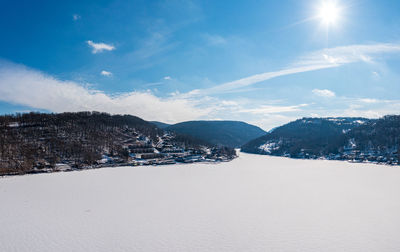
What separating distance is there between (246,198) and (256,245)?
1583 centimetres

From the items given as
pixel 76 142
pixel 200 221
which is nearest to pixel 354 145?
pixel 200 221

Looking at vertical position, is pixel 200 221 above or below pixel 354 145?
below

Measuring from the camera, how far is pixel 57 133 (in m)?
101

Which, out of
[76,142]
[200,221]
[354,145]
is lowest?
[200,221]

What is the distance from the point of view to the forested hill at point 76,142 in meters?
75.2

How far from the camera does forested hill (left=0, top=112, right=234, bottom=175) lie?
75.2m

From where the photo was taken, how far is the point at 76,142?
94.8 metres

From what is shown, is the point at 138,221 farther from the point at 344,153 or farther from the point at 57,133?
the point at 344,153

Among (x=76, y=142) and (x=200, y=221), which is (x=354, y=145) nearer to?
(x=200, y=221)

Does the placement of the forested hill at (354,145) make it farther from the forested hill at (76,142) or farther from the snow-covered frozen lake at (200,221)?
the snow-covered frozen lake at (200,221)

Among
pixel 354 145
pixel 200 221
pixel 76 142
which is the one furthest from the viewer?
pixel 354 145

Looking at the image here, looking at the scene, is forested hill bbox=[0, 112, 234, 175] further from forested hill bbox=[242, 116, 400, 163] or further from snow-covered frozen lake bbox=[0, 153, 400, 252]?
forested hill bbox=[242, 116, 400, 163]

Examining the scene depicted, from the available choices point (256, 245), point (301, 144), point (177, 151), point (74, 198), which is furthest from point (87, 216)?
point (301, 144)

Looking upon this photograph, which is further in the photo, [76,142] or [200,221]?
[76,142]
